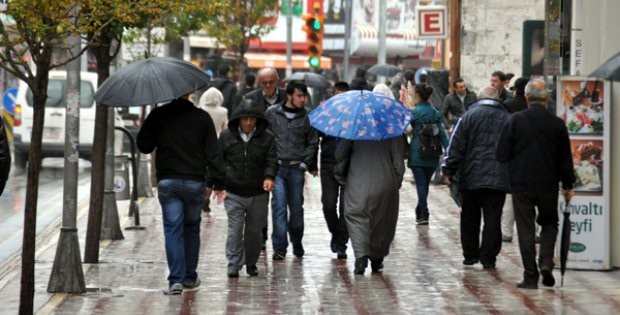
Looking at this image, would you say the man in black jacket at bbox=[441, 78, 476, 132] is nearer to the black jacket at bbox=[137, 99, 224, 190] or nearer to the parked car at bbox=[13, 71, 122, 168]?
the parked car at bbox=[13, 71, 122, 168]

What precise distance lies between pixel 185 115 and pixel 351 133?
184cm

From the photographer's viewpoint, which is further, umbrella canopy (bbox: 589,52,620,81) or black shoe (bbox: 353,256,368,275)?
black shoe (bbox: 353,256,368,275)

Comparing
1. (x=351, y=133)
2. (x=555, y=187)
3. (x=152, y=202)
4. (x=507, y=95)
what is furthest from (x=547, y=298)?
(x=152, y=202)

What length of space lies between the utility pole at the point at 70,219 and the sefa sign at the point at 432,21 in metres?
17.2

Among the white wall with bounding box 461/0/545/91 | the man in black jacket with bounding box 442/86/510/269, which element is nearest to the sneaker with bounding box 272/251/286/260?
the man in black jacket with bounding box 442/86/510/269

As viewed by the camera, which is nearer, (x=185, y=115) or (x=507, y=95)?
(x=185, y=115)

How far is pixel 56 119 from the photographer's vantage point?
30.1 m

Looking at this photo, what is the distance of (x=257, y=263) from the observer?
51.8 feet

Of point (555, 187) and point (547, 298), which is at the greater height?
point (555, 187)

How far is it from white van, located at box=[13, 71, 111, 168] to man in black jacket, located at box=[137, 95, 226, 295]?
1649 cm

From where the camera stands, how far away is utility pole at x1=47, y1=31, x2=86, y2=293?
1330 centimetres

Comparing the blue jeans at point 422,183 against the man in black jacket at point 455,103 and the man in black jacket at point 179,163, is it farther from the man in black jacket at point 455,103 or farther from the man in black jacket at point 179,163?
the man in black jacket at point 179,163

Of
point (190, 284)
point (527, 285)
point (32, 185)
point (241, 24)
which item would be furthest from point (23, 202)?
point (241, 24)

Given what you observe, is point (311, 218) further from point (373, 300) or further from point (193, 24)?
point (193, 24)
